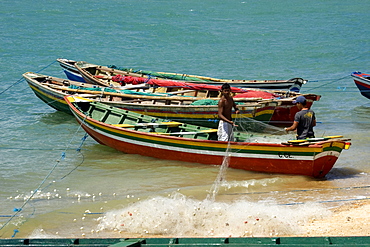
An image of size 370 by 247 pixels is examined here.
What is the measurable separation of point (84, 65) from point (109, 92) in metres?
4.97

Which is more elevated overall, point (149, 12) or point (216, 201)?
point (216, 201)

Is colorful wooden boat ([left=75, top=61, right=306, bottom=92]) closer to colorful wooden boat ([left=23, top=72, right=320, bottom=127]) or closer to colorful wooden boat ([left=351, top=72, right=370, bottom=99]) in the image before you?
colorful wooden boat ([left=23, top=72, right=320, bottom=127])

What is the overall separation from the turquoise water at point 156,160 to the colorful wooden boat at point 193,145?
31cm

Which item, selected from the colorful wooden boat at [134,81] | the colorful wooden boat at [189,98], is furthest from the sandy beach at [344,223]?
the colorful wooden boat at [134,81]

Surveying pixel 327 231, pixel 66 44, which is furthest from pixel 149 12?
pixel 327 231

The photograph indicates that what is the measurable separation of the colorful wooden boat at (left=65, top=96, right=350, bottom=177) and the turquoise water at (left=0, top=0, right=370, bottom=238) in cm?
31

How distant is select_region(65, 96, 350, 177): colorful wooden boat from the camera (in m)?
11.5

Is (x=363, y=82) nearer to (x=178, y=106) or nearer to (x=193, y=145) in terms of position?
(x=178, y=106)

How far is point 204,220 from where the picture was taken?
9.12 meters

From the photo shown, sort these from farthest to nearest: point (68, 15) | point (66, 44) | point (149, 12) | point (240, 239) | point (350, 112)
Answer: point (149, 12) → point (68, 15) → point (66, 44) → point (350, 112) → point (240, 239)

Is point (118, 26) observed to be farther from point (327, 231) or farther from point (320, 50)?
point (327, 231)

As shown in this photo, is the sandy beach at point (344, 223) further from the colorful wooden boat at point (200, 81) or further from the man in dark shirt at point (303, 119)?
the colorful wooden boat at point (200, 81)

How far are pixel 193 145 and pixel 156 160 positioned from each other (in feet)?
4.85

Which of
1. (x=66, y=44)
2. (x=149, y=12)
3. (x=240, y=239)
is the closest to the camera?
(x=240, y=239)
